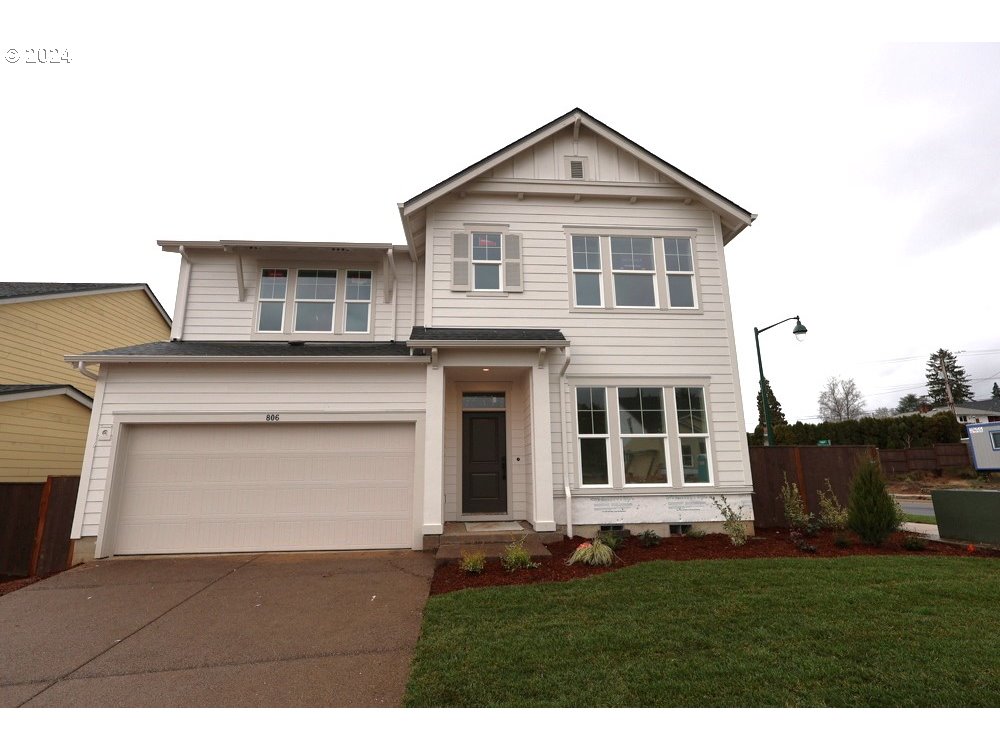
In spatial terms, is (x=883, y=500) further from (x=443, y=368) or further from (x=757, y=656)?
(x=443, y=368)

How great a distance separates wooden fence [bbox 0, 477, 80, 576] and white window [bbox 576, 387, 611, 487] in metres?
8.98

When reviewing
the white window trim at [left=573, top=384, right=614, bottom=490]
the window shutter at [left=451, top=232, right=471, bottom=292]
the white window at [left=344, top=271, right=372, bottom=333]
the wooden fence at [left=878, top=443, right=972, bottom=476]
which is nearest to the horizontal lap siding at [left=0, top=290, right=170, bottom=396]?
the white window at [left=344, top=271, right=372, bottom=333]

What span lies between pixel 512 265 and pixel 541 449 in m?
3.87

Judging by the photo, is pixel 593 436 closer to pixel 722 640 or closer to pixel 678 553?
pixel 678 553

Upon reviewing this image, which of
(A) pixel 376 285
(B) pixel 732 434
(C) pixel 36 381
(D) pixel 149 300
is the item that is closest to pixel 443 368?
(A) pixel 376 285

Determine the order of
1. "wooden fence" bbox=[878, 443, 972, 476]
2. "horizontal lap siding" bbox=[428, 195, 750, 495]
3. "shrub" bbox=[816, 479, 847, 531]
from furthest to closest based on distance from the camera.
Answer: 1. "wooden fence" bbox=[878, 443, 972, 476]
2. "horizontal lap siding" bbox=[428, 195, 750, 495]
3. "shrub" bbox=[816, 479, 847, 531]

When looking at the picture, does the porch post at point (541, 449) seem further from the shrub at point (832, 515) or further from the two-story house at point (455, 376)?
the shrub at point (832, 515)

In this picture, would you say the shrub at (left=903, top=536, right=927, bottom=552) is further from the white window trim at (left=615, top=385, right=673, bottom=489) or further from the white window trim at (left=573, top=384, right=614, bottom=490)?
the white window trim at (left=573, top=384, right=614, bottom=490)

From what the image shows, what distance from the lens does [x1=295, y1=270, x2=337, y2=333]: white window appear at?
1018 centimetres

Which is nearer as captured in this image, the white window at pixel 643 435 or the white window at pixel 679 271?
the white window at pixel 643 435

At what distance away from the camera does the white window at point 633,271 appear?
365 inches

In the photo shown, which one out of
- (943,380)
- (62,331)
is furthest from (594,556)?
(943,380)

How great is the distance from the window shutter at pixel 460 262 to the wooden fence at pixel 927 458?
78.3 ft

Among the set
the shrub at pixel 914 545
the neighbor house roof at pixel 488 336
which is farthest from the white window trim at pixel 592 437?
the shrub at pixel 914 545
